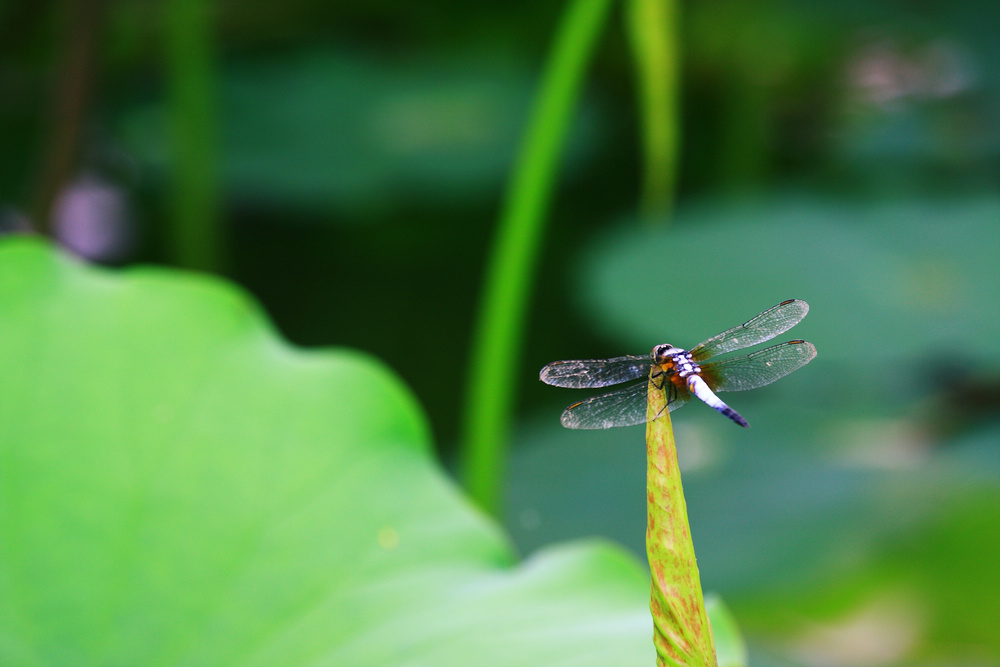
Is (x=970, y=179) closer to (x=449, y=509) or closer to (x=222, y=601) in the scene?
(x=449, y=509)

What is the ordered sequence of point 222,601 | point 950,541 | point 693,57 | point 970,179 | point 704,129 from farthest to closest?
point 704,129 → point 693,57 → point 970,179 → point 950,541 → point 222,601

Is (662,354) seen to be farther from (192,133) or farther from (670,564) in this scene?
(192,133)

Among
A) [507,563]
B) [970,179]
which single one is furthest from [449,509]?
[970,179]

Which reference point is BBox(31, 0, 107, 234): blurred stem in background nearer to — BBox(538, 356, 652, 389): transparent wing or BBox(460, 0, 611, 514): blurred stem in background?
BBox(460, 0, 611, 514): blurred stem in background

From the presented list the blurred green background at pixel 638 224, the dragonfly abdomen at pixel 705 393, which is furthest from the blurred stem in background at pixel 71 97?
the dragonfly abdomen at pixel 705 393

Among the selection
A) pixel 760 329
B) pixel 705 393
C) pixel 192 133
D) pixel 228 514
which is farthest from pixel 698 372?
pixel 192 133

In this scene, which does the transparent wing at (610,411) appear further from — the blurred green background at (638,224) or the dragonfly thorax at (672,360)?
the blurred green background at (638,224)
